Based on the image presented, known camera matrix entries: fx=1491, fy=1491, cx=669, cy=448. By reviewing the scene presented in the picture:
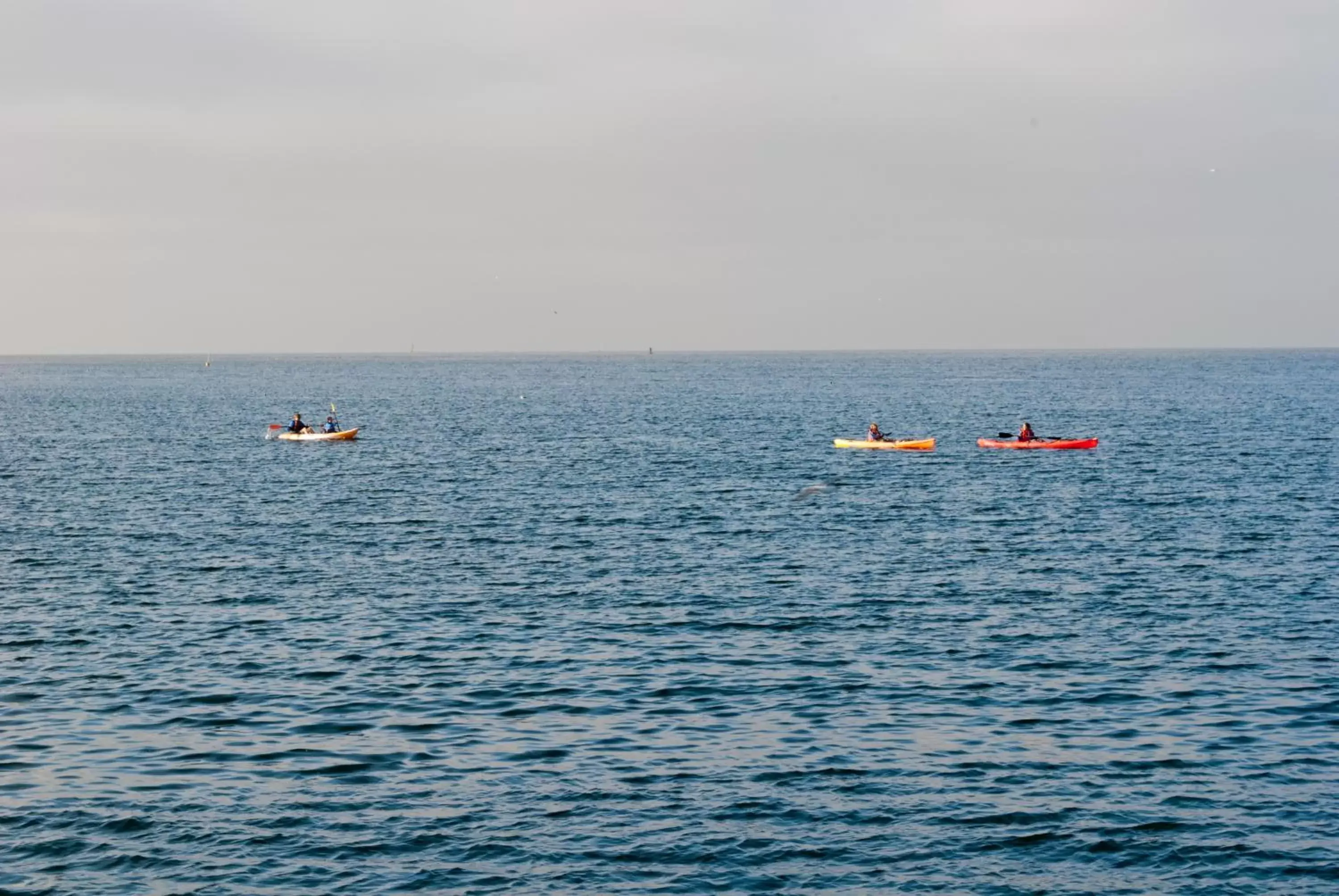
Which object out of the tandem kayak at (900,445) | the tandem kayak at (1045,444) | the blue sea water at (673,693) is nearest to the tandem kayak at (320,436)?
the blue sea water at (673,693)

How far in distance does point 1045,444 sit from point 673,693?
72.7 m

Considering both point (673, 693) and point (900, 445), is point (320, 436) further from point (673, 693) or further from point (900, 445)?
point (673, 693)

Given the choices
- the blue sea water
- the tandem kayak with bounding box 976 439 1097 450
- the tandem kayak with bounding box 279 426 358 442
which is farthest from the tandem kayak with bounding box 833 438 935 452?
the tandem kayak with bounding box 279 426 358 442

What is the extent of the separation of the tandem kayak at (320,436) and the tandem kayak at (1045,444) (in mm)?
48795

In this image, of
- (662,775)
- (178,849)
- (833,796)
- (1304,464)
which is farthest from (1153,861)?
(1304,464)

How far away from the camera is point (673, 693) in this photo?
3684cm

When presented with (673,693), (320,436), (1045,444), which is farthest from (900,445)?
(673,693)

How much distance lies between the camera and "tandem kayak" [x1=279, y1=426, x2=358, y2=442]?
115375 mm

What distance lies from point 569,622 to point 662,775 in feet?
50.3

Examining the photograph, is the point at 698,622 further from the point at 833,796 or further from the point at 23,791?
the point at 23,791

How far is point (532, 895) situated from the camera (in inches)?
974

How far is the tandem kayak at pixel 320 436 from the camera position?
379ft

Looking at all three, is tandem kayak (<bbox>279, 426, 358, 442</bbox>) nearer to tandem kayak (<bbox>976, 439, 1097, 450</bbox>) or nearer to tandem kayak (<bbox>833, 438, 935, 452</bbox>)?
tandem kayak (<bbox>833, 438, 935, 452</bbox>)

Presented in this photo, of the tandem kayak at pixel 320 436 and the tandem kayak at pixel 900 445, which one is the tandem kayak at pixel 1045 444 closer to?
the tandem kayak at pixel 900 445
